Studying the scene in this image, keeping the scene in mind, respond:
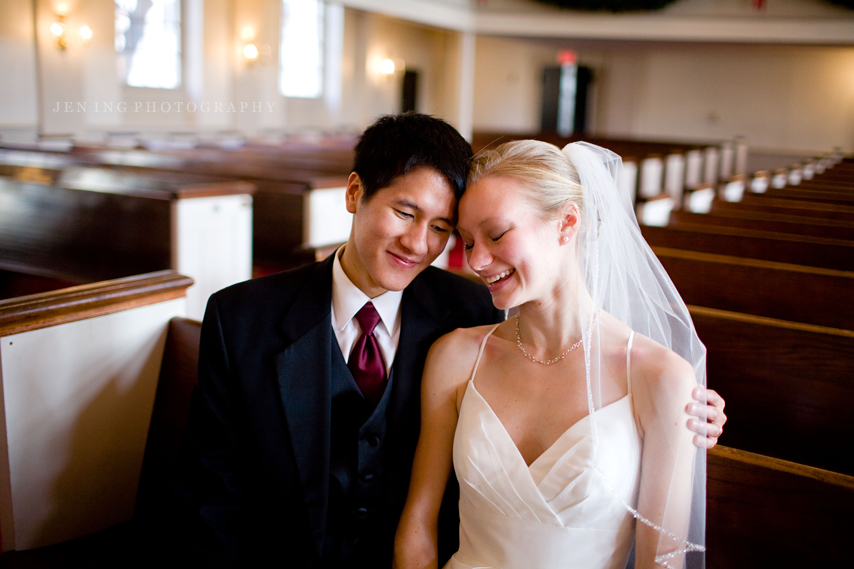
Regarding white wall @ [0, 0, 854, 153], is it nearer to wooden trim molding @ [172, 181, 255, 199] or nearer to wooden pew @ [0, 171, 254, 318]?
wooden pew @ [0, 171, 254, 318]

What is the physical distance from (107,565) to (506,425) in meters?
1.03

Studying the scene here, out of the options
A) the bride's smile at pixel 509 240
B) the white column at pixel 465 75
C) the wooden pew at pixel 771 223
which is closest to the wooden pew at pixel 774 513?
the bride's smile at pixel 509 240

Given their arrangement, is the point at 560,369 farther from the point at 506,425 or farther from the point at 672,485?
the point at 672,485

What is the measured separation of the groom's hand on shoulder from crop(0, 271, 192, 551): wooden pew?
1450 millimetres

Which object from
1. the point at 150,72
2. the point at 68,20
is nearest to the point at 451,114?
the point at 150,72

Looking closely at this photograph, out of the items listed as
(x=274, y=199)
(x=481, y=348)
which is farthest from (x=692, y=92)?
(x=481, y=348)

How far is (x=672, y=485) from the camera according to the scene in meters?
1.27

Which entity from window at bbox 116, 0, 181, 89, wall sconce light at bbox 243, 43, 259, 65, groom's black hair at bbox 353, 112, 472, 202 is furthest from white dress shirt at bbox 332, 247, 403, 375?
wall sconce light at bbox 243, 43, 259, 65

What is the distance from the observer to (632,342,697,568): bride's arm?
1268 mm

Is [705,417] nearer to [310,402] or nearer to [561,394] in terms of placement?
[561,394]

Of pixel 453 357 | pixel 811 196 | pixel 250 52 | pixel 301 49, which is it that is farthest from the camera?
pixel 301 49

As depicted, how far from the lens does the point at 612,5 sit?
462 inches

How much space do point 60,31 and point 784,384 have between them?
8470mm

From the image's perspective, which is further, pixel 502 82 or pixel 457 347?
pixel 502 82
